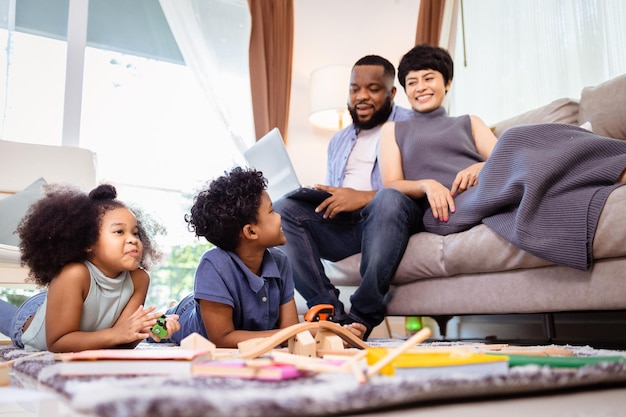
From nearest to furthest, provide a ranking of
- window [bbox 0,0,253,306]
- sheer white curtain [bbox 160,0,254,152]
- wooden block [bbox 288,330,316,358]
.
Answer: wooden block [bbox 288,330,316,358]
window [bbox 0,0,253,306]
sheer white curtain [bbox 160,0,254,152]

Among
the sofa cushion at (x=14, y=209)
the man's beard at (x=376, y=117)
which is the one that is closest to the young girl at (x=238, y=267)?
the man's beard at (x=376, y=117)

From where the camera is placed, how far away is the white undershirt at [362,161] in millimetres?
2166

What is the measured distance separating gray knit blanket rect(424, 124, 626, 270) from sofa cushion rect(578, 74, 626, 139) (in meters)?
0.70

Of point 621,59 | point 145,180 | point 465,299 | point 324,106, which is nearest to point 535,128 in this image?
point 465,299

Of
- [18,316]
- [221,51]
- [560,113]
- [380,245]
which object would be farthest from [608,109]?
[221,51]

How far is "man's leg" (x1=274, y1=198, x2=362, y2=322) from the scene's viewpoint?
1.73 meters

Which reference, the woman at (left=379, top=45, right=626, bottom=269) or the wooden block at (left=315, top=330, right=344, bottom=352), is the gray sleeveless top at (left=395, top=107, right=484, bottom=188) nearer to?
the woman at (left=379, top=45, right=626, bottom=269)

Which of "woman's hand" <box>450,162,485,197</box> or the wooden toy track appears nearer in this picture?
the wooden toy track

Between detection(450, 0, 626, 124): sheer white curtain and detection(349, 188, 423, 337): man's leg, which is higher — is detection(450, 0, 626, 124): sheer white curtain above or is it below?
above

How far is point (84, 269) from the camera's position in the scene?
124 centimetres

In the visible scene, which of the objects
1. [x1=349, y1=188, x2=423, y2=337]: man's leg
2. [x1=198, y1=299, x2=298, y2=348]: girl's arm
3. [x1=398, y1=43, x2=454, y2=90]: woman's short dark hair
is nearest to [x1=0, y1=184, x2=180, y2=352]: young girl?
[x1=198, y1=299, x2=298, y2=348]: girl's arm

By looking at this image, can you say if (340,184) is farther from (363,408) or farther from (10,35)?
(10,35)

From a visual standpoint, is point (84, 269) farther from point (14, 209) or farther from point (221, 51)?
point (221, 51)

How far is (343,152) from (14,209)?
142cm
